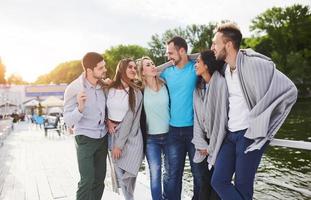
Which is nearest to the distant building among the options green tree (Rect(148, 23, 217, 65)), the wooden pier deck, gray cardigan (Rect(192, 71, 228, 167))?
green tree (Rect(148, 23, 217, 65))

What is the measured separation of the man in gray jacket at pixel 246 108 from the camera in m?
2.58

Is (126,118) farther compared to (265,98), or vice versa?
(126,118)

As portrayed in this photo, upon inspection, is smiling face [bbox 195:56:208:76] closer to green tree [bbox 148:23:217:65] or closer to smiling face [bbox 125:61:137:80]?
smiling face [bbox 125:61:137:80]

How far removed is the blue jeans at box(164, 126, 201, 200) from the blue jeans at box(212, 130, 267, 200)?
604mm

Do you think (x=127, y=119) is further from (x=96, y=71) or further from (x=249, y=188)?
(x=249, y=188)

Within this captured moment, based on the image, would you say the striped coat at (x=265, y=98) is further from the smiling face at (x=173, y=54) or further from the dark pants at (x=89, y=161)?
the dark pants at (x=89, y=161)

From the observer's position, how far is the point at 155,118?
360 cm

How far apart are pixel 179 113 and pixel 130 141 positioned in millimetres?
586

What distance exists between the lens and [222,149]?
9.39ft

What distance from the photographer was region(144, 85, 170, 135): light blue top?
356 cm

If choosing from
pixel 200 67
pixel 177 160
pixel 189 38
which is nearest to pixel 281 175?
pixel 177 160

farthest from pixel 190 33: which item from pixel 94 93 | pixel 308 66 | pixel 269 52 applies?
pixel 94 93

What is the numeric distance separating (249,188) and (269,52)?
174 ft

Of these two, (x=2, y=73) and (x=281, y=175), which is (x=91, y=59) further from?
(x=2, y=73)
